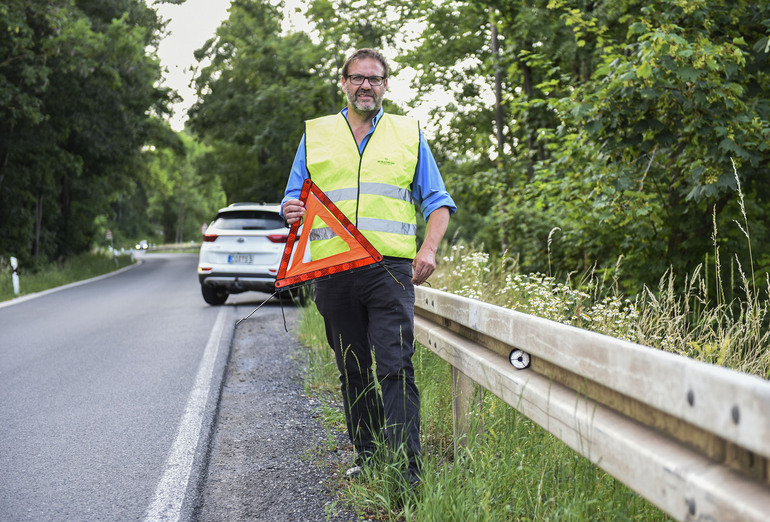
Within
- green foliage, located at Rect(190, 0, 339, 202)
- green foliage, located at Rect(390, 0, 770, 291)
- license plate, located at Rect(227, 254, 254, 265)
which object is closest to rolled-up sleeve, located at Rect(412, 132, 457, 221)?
green foliage, located at Rect(390, 0, 770, 291)

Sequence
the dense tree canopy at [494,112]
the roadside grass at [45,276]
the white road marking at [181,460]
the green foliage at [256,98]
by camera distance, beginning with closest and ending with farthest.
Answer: the white road marking at [181,460]
the dense tree canopy at [494,112]
the roadside grass at [45,276]
the green foliage at [256,98]

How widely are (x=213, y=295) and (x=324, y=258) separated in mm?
10109

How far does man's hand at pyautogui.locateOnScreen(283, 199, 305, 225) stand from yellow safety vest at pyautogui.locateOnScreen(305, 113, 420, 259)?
108 mm

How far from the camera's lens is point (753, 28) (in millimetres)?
7730

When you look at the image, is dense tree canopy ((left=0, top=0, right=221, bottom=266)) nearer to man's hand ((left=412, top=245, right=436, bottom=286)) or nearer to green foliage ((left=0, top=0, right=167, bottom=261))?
green foliage ((left=0, top=0, right=167, bottom=261))

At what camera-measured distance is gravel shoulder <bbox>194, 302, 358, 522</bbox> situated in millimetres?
3430

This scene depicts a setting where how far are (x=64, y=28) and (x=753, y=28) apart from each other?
58.9 ft

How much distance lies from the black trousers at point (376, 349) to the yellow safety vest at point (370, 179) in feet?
0.52

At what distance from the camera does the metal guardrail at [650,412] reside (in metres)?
1.53

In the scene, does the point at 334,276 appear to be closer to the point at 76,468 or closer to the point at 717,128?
the point at 76,468

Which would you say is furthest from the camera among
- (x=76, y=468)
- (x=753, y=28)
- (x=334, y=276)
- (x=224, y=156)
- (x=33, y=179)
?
(x=224, y=156)

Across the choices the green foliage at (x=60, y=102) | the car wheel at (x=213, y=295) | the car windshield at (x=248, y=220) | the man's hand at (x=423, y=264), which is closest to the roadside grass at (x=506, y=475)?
the man's hand at (x=423, y=264)

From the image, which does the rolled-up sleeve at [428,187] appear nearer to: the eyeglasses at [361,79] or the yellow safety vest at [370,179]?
the yellow safety vest at [370,179]

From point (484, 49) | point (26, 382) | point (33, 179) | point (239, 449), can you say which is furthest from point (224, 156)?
point (239, 449)
